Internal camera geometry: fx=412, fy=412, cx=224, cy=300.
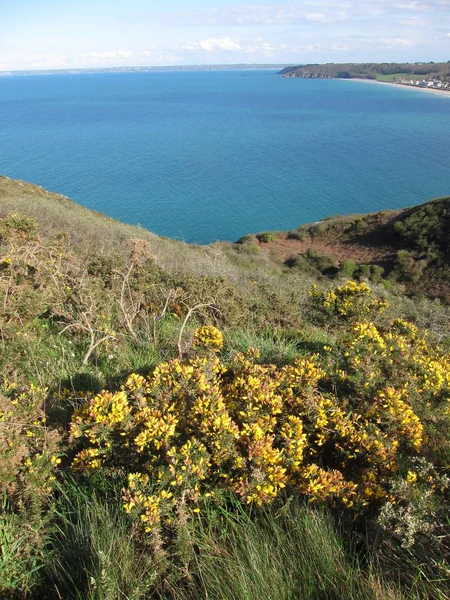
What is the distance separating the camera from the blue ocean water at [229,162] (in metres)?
44.9

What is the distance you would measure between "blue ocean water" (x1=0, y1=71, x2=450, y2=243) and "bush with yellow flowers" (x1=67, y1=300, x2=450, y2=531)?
107ft

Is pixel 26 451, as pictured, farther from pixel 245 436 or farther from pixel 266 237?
pixel 266 237

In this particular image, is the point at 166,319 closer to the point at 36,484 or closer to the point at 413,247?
the point at 36,484

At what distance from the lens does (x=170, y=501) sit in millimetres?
1924

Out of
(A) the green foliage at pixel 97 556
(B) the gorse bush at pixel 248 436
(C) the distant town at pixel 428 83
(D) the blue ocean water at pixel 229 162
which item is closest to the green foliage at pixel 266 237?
(D) the blue ocean water at pixel 229 162

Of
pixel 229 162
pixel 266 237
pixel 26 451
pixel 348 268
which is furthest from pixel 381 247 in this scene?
pixel 229 162

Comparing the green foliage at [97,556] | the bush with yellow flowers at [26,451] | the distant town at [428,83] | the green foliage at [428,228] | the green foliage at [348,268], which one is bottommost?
the green foliage at [348,268]

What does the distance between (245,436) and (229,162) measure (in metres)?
62.8

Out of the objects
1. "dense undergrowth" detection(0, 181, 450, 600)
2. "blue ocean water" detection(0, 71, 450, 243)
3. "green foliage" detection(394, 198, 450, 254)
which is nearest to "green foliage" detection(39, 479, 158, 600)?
"dense undergrowth" detection(0, 181, 450, 600)

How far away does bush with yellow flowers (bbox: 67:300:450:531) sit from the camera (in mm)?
2045

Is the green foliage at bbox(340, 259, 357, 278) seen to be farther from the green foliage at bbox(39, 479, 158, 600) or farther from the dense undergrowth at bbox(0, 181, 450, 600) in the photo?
the green foliage at bbox(39, 479, 158, 600)

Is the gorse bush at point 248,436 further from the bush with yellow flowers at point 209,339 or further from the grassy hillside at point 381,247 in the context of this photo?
the grassy hillside at point 381,247

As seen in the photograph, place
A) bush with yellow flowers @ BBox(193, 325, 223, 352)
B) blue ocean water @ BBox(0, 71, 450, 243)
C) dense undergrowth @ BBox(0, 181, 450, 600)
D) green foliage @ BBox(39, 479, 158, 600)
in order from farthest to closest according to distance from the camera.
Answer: blue ocean water @ BBox(0, 71, 450, 243) < bush with yellow flowers @ BBox(193, 325, 223, 352) < dense undergrowth @ BBox(0, 181, 450, 600) < green foliage @ BBox(39, 479, 158, 600)

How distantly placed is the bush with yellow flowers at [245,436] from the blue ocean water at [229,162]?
107 feet
